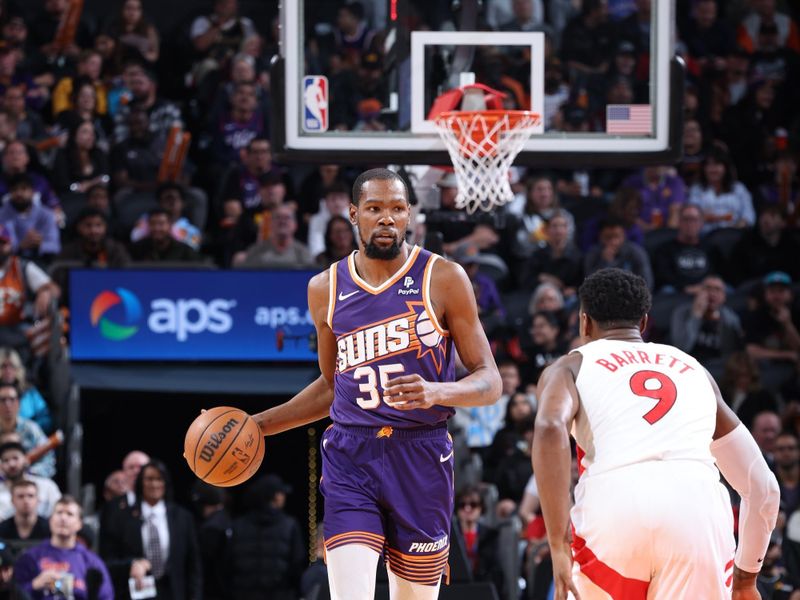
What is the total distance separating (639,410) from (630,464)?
0.20 meters

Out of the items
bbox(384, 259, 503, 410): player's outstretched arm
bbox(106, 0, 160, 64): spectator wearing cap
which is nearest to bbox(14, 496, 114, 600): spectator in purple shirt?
bbox(384, 259, 503, 410): player's outstretched arm

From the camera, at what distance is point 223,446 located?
5766 mm

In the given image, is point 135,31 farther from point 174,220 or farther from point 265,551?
point 265,551

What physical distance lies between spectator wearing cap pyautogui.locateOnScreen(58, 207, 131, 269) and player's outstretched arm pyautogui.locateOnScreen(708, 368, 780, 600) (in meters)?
8.19

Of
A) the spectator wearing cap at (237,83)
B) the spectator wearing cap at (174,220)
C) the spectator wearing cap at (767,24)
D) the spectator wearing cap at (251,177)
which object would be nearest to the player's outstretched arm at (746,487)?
the spectator wearing cap at (174,220)

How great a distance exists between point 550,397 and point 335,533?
1075mm

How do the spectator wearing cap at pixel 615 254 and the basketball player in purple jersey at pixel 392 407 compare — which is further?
the spectator wearing cap at pixel 615 254

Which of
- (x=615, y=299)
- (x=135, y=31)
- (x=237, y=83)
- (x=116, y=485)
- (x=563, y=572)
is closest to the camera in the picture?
(x=563, y=572)

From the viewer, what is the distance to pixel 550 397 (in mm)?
4938

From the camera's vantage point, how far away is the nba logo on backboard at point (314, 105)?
8.47 metres

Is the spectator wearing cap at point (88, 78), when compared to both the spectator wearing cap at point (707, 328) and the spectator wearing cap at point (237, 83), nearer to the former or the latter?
the spectator wearing cap at point (237, 83)

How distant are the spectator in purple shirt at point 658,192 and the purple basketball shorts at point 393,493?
367 inches

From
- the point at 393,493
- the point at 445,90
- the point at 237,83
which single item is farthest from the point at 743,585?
the point at 237,83

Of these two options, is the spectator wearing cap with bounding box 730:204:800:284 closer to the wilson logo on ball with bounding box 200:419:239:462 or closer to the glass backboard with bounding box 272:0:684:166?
the glass backboard with bounding box 272:0:684:166
